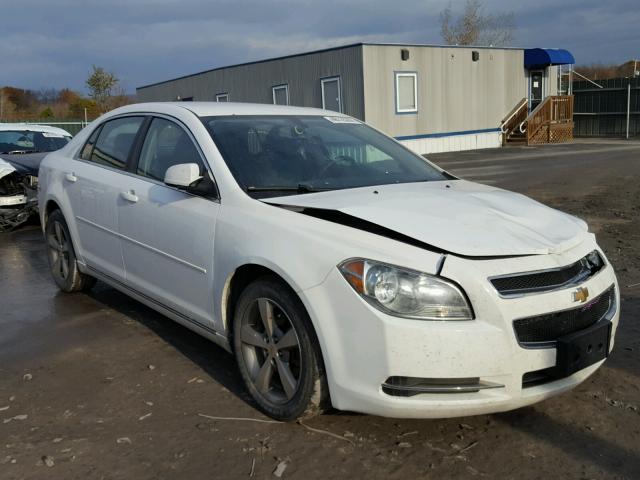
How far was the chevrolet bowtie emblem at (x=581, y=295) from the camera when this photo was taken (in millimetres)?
2990

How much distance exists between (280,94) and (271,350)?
22.6m

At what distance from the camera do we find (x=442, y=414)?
9.43 feet

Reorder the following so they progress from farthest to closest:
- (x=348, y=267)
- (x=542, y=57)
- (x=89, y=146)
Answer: (x=542, y=57), (x=89, y=146), (x=348, y=267)

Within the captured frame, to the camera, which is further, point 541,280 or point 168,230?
point 168,230

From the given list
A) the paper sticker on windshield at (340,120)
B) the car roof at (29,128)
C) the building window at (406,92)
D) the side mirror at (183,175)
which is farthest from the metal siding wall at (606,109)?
the side mirror at (183,175)

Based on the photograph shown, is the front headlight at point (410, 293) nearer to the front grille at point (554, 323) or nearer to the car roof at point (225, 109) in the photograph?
the front grille at point (554, 323)

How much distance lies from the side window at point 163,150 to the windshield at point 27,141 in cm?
750

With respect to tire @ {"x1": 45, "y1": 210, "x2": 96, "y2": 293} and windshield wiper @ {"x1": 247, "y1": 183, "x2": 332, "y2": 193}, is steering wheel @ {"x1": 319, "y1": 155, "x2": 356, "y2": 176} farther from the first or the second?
tire @ {"x1": 45, "y1": 210, "x2": 96, "y2": 293}

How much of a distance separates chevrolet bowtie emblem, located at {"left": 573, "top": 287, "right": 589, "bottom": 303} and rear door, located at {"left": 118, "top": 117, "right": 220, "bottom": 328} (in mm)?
1906

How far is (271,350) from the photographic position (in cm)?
337

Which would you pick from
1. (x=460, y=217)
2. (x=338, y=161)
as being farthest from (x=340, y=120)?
(x=460, y=217)

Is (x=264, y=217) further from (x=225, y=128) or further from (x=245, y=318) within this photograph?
(x=225, y=128)

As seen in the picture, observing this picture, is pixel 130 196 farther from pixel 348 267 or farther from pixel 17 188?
pixel 17 188

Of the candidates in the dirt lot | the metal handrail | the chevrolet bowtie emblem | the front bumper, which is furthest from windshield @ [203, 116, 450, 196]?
the metal handrail
